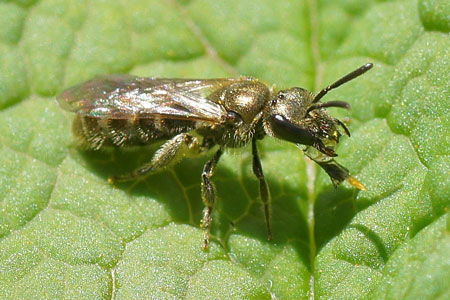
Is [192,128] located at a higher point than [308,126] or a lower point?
lower

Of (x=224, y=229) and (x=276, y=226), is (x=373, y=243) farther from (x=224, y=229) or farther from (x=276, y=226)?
(x=224, y=229)

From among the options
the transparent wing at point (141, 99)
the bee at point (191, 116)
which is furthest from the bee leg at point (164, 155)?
the transparent wing at point (141, 99)

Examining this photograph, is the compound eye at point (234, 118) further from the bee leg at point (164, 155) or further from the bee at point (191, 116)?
the bee leg at point (164, 155)

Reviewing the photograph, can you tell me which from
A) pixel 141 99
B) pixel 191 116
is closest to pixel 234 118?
pixel 191 116

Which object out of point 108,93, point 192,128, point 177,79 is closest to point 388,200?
→ point 192,128

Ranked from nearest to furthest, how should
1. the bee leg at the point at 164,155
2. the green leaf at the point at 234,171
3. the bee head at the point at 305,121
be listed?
the green leaf at the point at 234,171 < the bee head at the point at 305,121 < the bee leg at the point at 164,155

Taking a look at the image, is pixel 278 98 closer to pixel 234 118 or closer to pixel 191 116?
pixel 234 118

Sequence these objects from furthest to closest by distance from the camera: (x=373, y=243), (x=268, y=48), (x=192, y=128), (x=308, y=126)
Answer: (x=268, y=48), (x=192, y=128), (x=308, y=126), (x=373, y=243)
